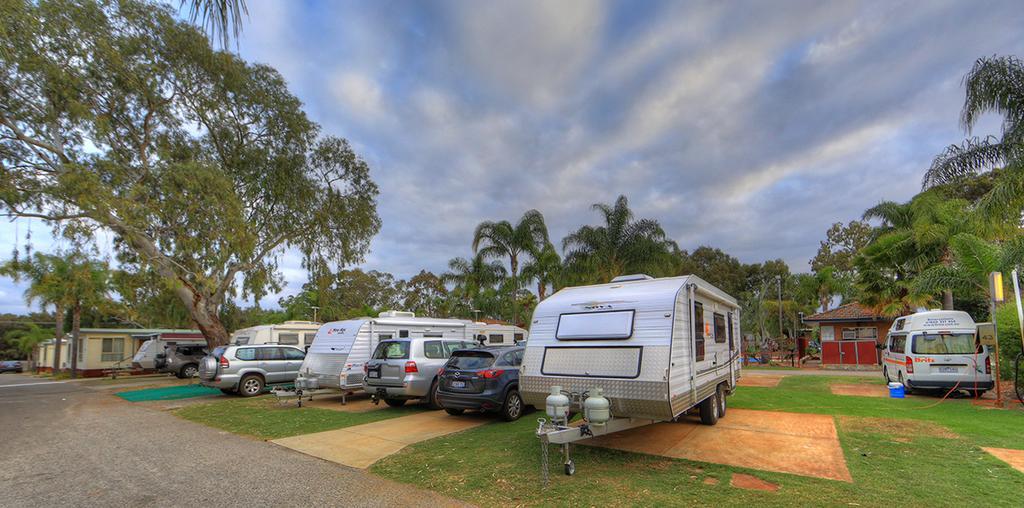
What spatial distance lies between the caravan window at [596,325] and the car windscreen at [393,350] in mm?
5291

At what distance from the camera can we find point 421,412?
11203 mm

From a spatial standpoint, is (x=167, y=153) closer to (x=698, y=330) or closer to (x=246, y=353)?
(x=246, y=353)

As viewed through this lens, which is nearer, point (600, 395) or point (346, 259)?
point (600, 395)

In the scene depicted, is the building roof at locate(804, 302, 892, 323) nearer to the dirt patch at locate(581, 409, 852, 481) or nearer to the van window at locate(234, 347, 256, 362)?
the dirt patch at locate(581, 409, 852, 481)

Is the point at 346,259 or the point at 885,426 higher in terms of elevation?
the point at 346,259

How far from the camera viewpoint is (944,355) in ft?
39.1

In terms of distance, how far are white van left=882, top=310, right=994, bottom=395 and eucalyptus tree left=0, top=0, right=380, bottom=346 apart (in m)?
20.7

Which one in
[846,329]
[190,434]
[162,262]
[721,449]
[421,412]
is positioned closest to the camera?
[721,449]

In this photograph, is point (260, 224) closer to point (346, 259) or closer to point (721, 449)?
point (346, 259)

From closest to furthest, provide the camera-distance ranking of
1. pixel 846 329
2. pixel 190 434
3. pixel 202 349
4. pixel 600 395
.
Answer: pixel 600 395
pixel 190 434
pixel 202 349
pixel 846 329

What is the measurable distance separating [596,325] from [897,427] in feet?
18.0

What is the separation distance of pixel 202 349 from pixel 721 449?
24.3 metres

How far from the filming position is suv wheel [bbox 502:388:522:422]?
31.7 feet

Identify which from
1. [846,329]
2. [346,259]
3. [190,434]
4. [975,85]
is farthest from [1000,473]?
[346,259]
